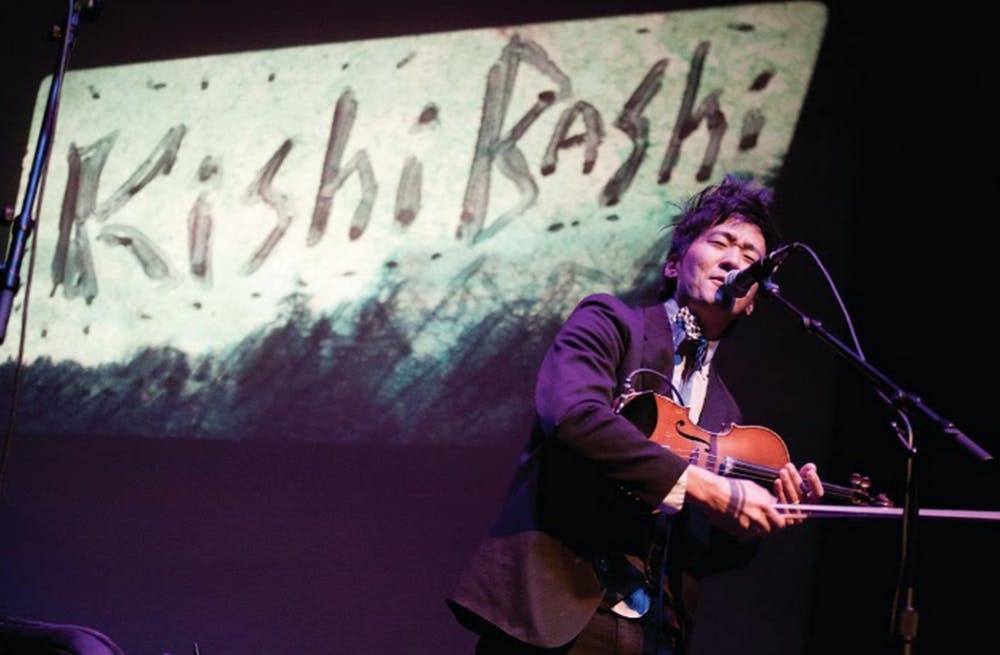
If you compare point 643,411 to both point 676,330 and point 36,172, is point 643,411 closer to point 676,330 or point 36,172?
point 676,330

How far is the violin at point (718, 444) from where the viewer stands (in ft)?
7.63

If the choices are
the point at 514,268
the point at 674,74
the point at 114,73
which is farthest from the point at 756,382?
the point at 114,73

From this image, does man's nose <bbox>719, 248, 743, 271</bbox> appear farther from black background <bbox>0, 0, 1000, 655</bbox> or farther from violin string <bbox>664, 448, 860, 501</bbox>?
black background <bbox>0, 0, 1000, 655</bbox>

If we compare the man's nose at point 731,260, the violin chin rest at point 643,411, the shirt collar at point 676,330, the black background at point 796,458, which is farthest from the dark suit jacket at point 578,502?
the black background at point 796,458

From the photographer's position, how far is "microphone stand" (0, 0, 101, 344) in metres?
2.10

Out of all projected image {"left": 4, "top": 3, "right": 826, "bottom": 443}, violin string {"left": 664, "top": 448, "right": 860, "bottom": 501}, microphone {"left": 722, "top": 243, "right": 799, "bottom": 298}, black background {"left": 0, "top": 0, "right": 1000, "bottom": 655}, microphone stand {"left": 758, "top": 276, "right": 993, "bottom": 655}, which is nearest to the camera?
microphone stand {"left": 758, "top": 276, "right": 993, "bottom": 655}

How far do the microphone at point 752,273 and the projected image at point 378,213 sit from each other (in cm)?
91

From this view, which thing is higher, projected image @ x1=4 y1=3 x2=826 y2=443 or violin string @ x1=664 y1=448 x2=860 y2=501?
projected image @ x1=4 y1=3 x2=826 y2=443

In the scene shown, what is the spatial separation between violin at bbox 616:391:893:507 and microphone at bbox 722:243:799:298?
32 cm

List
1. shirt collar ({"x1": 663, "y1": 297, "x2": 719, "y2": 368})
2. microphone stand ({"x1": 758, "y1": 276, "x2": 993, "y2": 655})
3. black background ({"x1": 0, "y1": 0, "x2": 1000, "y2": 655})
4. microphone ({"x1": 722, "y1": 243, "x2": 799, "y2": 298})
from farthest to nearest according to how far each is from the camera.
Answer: black background ({"x1": 0, "y1": 0, "x2": 1000, "y2": 655}) < shirt collar ({"x1": 663, "y1": 297, "x2": 719, "y2": 368}) < microphone ({"x1": 722, "y1": 243, "x2": 799, "y2": 298}) < microphone stand ({"x1": 758, "y1": 276, "x2": 993, "y2": 655})

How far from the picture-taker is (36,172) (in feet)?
7.25

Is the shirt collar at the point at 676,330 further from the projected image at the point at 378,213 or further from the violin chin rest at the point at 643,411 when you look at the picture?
the projected image at the point at 378,213

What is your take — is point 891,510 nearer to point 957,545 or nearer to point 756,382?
point 957,545

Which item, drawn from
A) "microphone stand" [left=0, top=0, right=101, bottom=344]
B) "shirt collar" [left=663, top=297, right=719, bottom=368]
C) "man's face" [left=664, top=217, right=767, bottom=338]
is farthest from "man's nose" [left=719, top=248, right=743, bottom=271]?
"microphone stand" [left=0, top=0, right=101, bottom=344]
